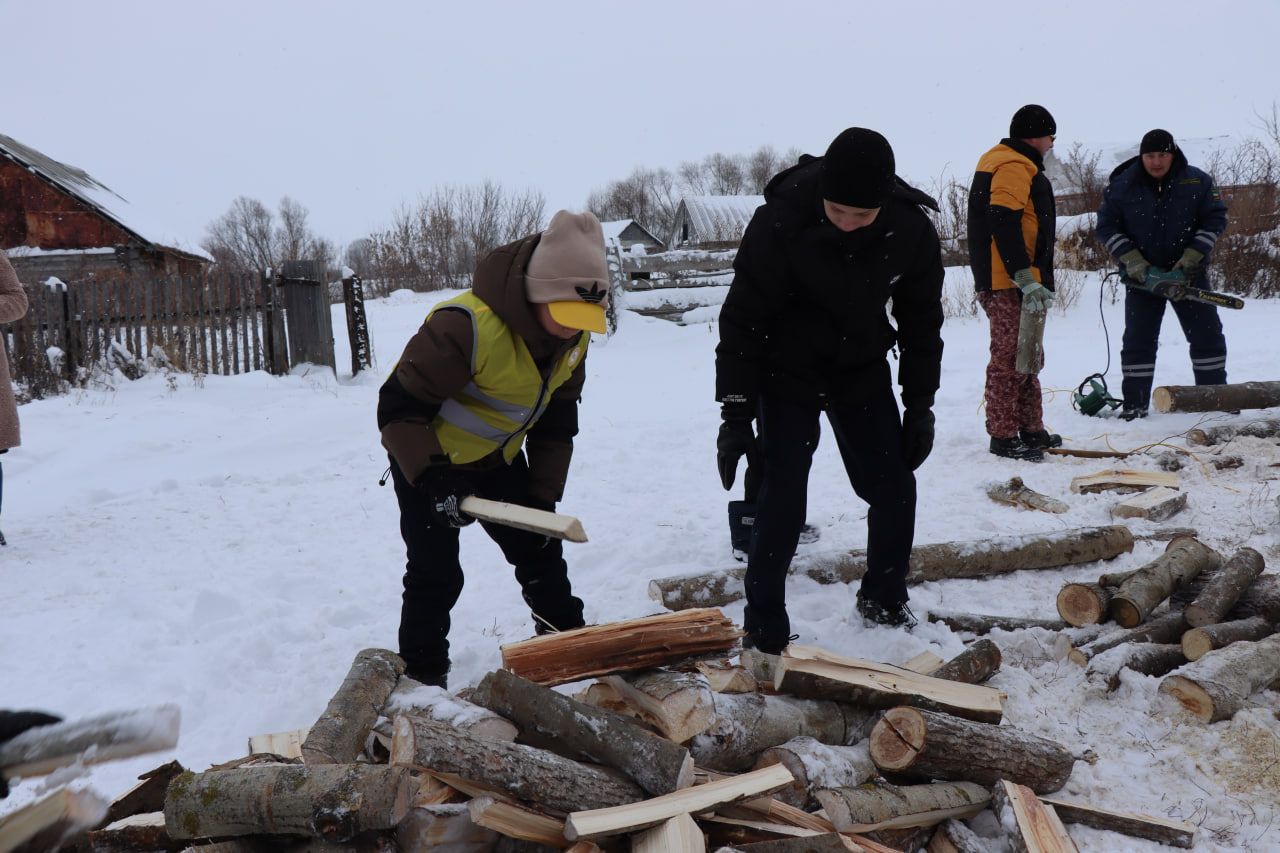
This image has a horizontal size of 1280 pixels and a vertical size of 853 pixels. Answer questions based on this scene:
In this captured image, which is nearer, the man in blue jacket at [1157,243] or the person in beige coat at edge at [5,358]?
the person in beige coat at edge at [5,358]

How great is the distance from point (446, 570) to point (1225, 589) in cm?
285

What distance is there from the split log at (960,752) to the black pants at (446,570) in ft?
4.23

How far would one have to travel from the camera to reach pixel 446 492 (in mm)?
2736

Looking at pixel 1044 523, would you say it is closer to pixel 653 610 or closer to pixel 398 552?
pixel 653 610

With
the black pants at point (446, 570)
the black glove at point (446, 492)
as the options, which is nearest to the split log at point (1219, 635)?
the black pants at point (446, 570)

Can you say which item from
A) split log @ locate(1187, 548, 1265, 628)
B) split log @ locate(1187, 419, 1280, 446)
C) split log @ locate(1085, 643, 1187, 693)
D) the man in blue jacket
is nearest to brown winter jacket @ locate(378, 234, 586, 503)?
split log @ locate(1085, 643, 1187, 693)

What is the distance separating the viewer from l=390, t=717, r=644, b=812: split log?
2023mm

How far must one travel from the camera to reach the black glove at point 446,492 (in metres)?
2.72

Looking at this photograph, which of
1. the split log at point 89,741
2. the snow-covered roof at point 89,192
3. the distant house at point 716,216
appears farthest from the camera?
the distant house at point 716,216

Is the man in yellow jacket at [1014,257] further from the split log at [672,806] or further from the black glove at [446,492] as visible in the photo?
the split log at [672,806]

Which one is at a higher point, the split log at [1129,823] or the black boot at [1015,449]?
the black boot at [1015,449]

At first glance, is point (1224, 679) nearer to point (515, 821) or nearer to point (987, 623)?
point (987, 623)

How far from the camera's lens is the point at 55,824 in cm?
158

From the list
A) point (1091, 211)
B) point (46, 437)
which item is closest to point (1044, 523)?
point (46, 437)
